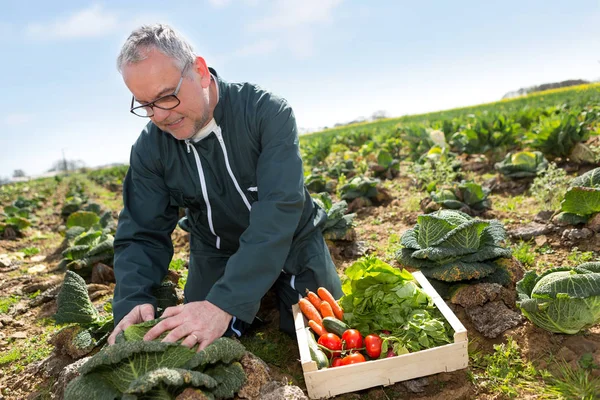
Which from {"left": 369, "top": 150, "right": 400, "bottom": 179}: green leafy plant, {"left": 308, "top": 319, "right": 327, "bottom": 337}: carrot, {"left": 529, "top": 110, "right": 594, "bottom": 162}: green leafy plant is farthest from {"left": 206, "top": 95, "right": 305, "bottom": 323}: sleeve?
{"left": 369, "top": 150, "right": 400, "bottom": 179}: green leafy plant

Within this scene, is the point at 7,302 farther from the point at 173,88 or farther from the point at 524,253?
the point at 524,253

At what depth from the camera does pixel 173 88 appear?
92.3 inches

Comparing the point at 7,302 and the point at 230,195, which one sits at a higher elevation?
the point at 230,195

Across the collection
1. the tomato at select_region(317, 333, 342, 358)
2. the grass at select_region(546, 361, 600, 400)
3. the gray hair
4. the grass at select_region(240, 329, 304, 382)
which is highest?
the gray hair

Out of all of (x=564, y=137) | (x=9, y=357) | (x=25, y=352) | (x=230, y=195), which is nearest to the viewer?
(x=230, y=195)

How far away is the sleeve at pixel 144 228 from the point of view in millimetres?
2689

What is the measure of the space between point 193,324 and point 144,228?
3.05 feet

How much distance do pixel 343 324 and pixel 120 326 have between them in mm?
1265

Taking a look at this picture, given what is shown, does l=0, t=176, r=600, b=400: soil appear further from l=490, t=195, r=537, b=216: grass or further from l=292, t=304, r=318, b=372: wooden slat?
l=292, t=304, r=318, b=372: wooden slat

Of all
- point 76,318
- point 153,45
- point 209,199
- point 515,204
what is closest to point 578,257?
point 515,204

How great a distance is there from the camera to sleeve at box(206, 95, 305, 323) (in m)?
2.26

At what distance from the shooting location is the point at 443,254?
2986 mm

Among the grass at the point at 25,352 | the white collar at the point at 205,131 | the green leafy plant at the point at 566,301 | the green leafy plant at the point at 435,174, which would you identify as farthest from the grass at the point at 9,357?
the green leafy plant at the point at 435,174

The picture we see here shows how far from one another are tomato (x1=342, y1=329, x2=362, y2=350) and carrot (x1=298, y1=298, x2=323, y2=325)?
185mm
